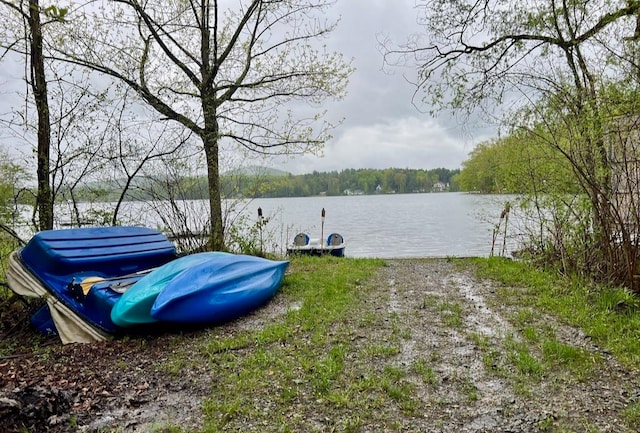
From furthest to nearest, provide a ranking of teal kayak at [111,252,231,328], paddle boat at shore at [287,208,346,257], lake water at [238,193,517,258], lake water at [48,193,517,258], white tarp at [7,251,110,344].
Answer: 1. paddle boat at shore at [287,208,346,257]
2. lake water at [238,193,517,258]
3. lake water at [48,193,517,258]
4. white tarp at [7,251,110,344]
5. teal kayak at [111,252,231,328]

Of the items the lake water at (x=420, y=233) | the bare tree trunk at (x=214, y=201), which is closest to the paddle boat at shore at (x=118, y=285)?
the bare tree trunk at (x=214, y=201)

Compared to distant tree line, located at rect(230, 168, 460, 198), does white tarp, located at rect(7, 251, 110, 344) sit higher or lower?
lower

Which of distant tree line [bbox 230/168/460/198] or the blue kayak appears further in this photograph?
distant tree line [bbox 230/168/460/198]

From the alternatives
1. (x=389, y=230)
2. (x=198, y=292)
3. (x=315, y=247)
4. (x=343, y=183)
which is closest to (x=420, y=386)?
(x=198, y=292)

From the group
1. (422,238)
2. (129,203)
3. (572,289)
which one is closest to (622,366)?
(572,289)

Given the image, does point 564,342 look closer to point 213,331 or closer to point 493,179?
point 213,331

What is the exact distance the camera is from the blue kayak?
149 inches

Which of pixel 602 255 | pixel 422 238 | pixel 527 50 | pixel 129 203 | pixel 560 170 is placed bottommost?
pixel 422 238

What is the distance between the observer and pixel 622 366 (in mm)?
2986

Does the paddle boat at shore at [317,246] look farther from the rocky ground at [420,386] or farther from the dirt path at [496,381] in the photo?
the rocky ground at [420,386]

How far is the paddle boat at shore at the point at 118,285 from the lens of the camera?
3.88 metres

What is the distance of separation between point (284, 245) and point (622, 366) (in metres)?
7.37

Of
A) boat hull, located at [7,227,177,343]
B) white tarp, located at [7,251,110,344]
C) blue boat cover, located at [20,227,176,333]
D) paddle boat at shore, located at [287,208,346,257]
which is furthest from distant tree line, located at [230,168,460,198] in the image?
white tarp, located at [7,251,110,344]

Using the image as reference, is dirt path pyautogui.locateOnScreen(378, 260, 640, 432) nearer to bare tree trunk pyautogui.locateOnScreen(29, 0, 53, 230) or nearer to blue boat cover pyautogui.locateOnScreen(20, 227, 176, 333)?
blue boat cover pyautogui.locateOnScreen(20, 227, 176, 333)
